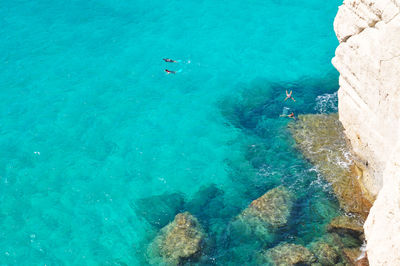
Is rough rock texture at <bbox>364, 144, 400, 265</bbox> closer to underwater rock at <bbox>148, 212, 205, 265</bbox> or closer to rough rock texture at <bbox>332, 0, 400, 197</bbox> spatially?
rough rock texture at <bbox>332, 0, 400, 197</bbox>

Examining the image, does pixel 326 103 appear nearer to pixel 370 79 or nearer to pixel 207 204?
pixel 370 79

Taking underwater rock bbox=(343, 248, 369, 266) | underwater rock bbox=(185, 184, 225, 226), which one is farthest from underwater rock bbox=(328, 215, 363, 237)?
underwater rock bbox=(185, 184, 225, 226)

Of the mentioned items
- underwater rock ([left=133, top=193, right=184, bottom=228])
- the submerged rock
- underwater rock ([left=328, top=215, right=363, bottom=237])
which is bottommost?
underwater rock ([left=133, top=193, right=184, bottom=228])

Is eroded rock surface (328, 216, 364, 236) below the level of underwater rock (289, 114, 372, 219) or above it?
below

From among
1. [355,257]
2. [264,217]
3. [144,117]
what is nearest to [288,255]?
[264,217]

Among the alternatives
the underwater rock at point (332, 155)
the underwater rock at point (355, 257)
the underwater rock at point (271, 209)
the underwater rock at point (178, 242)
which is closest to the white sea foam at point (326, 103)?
the underwater rock at point (332, 155)

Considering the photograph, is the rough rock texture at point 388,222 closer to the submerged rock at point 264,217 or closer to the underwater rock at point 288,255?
the underwater rock at point 288,255
